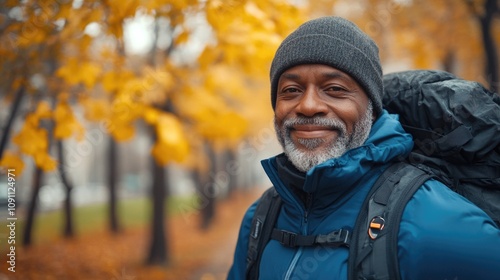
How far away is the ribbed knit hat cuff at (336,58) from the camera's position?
2.00 metres

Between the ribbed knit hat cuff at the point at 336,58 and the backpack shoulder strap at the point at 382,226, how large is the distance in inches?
18.2

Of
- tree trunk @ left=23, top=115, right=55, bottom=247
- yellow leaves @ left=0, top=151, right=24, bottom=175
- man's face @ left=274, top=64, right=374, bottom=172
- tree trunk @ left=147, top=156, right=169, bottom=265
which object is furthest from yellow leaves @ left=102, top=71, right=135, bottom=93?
tree trunk @ left=147, top=156, right=169, bottom=265

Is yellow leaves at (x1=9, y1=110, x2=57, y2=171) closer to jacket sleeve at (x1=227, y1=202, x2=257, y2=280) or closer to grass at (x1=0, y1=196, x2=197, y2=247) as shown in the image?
grass at (x1=0, y1=196, x2=197, y2=247)

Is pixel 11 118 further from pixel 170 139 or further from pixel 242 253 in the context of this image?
pixel 242 253

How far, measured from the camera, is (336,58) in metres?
2.00

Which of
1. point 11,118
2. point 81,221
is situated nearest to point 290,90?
point 11,118

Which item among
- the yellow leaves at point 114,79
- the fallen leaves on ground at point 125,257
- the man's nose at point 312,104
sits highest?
the yellow leaves at point 114,79

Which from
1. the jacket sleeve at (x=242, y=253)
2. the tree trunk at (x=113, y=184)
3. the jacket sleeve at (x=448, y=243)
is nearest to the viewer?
the jacket sleeve at (x=448, y=243)

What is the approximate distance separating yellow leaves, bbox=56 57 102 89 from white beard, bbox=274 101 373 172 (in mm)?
2898

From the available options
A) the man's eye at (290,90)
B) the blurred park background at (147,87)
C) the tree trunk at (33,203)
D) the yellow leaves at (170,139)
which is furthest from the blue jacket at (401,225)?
the tree trunk at (33,203)

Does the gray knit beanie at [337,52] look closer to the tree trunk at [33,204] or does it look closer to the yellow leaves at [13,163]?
the yellow leaves at [13,163]

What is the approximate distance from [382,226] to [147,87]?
3.27 meters

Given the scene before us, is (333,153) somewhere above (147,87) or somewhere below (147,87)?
below

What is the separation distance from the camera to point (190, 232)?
17.4 metres
